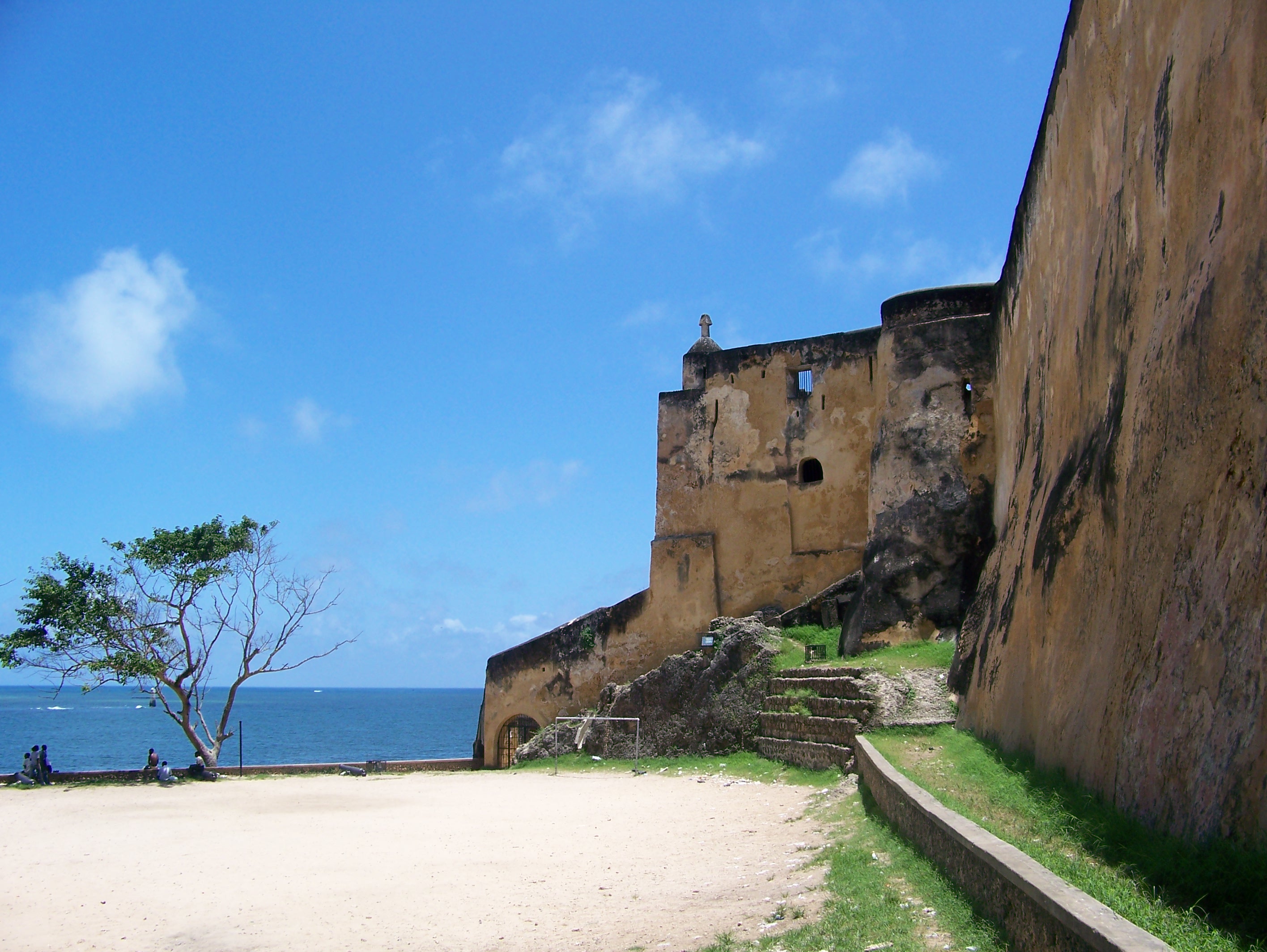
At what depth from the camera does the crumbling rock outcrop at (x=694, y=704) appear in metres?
18.9

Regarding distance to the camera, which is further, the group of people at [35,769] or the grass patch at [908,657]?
the group of people at [35,769]

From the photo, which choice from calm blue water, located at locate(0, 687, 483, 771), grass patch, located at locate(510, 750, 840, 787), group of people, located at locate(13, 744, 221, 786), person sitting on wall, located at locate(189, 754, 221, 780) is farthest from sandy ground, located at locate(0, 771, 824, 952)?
Answer: calm blue water, located at locate(0, 687, 483, 771)

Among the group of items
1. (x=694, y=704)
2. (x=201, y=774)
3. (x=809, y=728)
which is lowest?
(x=201, y=774)

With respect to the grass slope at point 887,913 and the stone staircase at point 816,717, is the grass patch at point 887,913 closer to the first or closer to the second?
the grass slope at point 887,913

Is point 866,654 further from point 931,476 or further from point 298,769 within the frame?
point 298,769

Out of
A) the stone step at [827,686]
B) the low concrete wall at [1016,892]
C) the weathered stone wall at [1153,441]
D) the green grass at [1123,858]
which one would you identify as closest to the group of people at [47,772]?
the stone step at [827,686]

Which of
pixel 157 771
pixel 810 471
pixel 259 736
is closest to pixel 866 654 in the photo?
pixel 810 471

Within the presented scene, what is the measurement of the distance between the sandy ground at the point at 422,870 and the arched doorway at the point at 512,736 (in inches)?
245

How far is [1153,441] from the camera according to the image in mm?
Result: 6969

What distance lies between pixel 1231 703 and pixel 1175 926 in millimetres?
1257

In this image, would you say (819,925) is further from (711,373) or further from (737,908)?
(711,373)

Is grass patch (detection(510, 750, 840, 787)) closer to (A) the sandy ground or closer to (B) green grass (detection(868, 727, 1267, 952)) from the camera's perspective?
(A) the sandy ground

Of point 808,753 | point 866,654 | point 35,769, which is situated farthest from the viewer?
point 35,769

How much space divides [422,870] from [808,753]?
7.04 m
